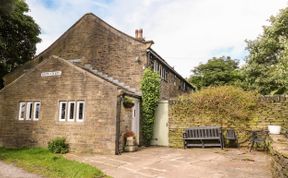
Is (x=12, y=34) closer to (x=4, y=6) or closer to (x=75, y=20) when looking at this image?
(x=75, y=20)

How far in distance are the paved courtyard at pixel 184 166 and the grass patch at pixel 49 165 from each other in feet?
2.19

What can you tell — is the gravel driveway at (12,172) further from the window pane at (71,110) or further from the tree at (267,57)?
the tree at (267,57)

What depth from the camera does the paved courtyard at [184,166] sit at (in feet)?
26.9

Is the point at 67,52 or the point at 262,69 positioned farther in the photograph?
the point at 262,69

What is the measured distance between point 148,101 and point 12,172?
8699 millimetres

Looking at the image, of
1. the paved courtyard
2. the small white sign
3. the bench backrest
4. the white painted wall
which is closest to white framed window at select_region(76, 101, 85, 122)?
the small white sign

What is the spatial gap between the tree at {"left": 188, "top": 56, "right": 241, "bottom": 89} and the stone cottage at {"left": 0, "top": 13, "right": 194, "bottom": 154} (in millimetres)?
20491

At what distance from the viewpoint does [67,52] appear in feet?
64.1

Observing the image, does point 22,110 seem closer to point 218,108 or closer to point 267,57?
point 218,108

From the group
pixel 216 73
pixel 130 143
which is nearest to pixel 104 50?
pixel 130 143

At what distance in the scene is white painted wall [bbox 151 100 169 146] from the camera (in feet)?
52.8

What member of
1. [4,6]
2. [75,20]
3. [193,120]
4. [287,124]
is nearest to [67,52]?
[75,20]

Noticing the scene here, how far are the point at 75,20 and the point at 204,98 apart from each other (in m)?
11.9

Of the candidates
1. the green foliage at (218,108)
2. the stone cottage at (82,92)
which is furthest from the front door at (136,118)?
the green foliage at (218,108)
